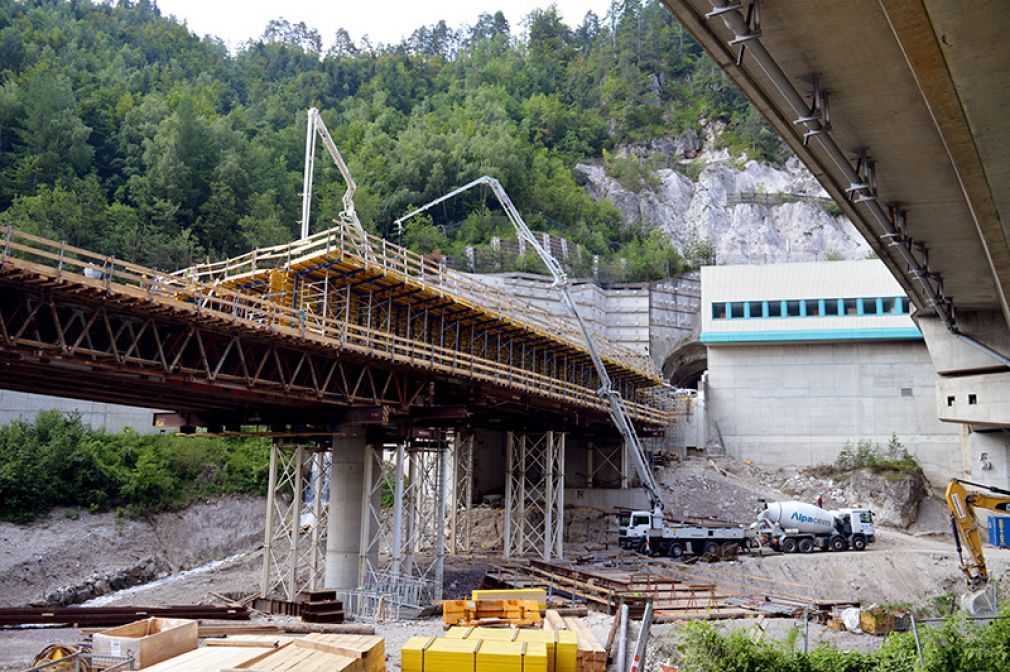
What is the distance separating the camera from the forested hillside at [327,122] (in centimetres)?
6278

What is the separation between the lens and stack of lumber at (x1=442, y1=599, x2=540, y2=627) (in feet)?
72.3

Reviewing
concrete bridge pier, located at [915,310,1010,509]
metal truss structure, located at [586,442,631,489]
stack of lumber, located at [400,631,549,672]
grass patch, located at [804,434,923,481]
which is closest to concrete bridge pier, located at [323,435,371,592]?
stack of lumber, located at [400,631,549,672]

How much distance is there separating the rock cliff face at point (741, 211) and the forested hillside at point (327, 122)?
309 cm

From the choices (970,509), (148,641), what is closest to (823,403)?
(970,509)

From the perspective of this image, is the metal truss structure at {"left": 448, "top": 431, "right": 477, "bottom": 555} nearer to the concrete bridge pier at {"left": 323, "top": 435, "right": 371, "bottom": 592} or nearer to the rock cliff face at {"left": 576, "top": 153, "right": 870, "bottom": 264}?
the concrete bridge pier at {"left": 323, "top": 435, "right": 371, "bottom": 592}

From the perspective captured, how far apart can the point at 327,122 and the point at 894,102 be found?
93312mm

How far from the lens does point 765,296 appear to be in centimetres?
5672

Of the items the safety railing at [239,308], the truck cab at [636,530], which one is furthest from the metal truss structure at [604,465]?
the safety railing at [239,308]

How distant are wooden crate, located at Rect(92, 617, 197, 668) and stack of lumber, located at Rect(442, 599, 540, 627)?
406 inches

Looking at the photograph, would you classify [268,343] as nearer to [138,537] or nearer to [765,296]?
[138,537]

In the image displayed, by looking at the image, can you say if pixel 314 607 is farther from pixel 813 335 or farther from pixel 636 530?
pixel 813 335

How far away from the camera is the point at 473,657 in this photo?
11719mm

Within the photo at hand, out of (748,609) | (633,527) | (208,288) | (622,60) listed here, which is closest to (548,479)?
(633,527)

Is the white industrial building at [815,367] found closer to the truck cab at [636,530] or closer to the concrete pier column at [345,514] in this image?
the truck cab at [636,530]
